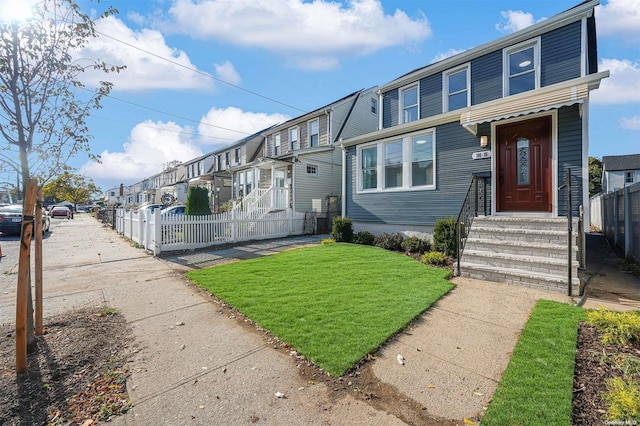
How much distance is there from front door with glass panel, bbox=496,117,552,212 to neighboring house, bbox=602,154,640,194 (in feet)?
89.2

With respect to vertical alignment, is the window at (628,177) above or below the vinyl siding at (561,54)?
below

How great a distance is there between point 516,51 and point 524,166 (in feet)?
13.6

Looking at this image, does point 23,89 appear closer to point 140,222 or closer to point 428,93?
point 140,222

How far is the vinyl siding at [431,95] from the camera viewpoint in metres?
10.5

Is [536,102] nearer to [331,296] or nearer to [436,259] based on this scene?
[436,259]

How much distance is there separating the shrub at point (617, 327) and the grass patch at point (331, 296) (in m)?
1.87

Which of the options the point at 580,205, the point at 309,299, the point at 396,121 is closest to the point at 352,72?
the point at 396,121

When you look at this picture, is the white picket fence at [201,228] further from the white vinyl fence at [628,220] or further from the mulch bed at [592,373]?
the white vinyl fence at [628,220]

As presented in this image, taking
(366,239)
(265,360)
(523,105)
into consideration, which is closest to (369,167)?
(366,239)

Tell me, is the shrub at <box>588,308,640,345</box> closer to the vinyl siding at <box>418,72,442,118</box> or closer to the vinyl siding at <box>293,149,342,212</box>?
the vinyl siding at <box>418,72,442,118</box>

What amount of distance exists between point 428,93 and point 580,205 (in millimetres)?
6307

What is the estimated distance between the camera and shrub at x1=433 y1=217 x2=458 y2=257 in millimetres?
7188

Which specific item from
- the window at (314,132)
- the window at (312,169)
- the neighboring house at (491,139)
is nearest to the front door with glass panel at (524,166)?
the neighboring house at (491,139)

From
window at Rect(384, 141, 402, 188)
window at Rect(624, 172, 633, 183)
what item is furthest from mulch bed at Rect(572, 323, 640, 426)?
window at Rect(624, 172, 633, 183)
